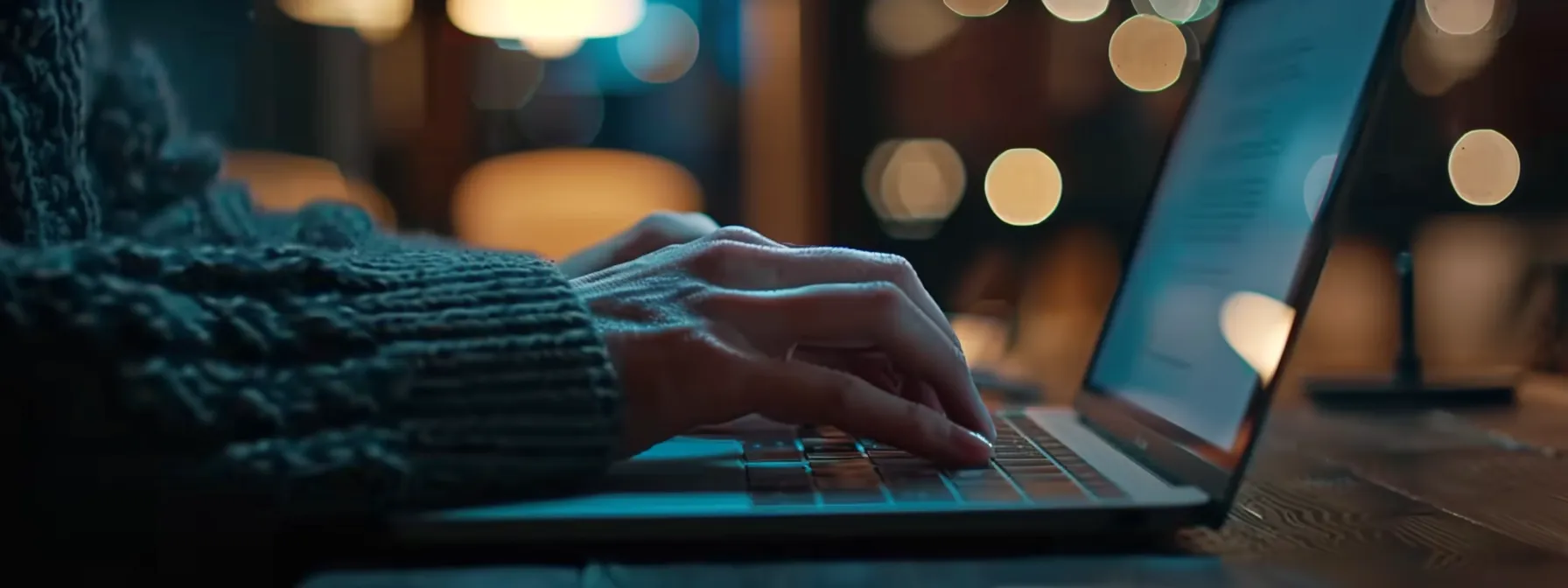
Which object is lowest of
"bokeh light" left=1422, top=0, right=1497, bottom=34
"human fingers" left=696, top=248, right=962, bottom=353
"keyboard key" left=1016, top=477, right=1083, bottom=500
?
"keyboard key" left=1016, top=477, right=1083, bottom=500

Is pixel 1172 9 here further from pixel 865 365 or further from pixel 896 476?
pixel 896 476

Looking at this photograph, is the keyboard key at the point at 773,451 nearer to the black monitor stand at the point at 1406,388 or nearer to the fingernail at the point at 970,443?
the fingernail at the point at 970,443

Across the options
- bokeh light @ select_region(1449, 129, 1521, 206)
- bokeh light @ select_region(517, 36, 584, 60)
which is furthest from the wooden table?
bokeh light @ select_region(517, 36, 584, 60)

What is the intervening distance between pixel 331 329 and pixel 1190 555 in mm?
295

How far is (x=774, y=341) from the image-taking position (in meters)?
0.46

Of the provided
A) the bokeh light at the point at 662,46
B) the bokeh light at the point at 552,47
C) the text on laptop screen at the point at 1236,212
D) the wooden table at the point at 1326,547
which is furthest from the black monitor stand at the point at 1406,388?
the bokeh light at the point at 552,47

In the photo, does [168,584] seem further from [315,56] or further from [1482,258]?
[315,56]

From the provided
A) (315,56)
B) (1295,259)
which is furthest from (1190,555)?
(315,56)

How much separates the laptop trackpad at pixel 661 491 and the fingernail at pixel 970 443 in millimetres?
88

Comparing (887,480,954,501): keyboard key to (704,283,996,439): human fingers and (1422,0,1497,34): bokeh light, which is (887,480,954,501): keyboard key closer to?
(704,283,996,439): human fingers

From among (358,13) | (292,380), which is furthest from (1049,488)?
(358,13)

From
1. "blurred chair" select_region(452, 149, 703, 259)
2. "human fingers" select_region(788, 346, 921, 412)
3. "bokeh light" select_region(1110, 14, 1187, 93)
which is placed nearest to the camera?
"human fingers" select_region(788, 346, 921, 412)

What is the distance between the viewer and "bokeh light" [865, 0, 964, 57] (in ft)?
7.74

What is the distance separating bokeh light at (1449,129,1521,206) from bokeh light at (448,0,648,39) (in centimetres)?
170
